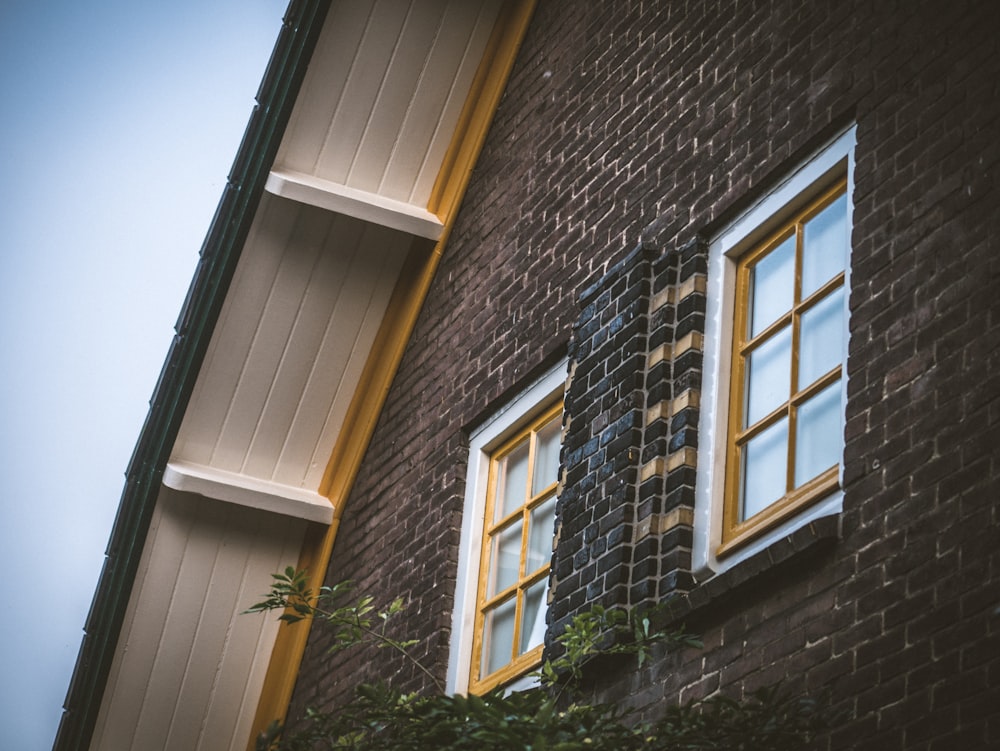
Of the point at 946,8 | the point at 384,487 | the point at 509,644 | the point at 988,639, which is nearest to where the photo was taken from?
the point at 988,639

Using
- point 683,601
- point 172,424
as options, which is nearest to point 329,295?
point 172,424

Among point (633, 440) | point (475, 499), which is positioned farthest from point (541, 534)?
point (633, 440)

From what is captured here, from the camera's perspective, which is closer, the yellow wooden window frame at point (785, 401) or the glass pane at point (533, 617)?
the yellow wooden window frame at point (785, 401)

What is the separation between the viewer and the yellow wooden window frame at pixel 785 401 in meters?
5.70

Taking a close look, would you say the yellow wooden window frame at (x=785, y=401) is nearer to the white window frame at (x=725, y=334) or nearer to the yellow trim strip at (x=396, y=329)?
the white window frame at (x=725, y=334)

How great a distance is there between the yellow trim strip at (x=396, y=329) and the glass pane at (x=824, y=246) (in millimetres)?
3728

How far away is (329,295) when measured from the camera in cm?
970

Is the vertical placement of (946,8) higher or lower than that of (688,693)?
higher

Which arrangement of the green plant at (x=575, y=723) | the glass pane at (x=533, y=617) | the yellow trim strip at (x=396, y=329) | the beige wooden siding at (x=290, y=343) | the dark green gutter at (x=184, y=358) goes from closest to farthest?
the green plant at (x=575, y=723)
the glass pane at (x=533, y=617)
the dark green gutter at (x=184, y=358)
the beige wooden siding at (x=290, y=343)
the yellow trim strip at (x=396, y=329)

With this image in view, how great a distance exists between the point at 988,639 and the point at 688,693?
1526 mm

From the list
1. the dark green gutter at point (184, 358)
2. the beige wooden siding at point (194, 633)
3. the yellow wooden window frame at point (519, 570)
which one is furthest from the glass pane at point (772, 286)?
the beige wooden siding at point (194, 633)

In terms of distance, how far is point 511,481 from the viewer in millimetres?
8133

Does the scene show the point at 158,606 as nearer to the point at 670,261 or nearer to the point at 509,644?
the point at 509,644

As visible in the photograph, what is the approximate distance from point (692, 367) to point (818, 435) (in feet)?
2.88
